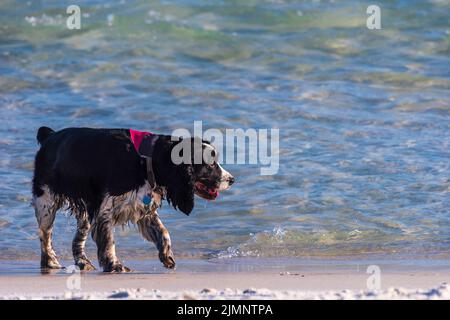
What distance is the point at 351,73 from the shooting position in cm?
1457

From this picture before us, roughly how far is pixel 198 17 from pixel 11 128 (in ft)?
19.8

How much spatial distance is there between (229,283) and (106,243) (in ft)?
3.89

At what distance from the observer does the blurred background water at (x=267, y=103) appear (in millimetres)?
8906

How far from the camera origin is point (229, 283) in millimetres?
6660

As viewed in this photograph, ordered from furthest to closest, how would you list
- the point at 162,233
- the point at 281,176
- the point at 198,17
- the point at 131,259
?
1. the point at 198,17
2. the point at 281,176
3. the point at 131,259
4. the point at 162,233

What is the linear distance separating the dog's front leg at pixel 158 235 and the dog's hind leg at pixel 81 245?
402mm

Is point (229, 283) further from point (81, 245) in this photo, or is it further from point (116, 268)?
point (81, 245)

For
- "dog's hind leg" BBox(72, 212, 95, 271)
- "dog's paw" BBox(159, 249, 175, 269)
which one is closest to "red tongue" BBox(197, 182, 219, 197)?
"dog's paw" BBox(159, 249, 175, 269)

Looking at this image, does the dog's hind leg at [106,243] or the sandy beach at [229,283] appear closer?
the sandy beach at [229,283]

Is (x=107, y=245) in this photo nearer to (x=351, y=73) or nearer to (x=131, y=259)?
(x=131, y=259)

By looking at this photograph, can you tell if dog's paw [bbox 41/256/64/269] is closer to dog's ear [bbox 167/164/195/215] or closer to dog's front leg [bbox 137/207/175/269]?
dog's front leg [bbox 137/207/175/269]

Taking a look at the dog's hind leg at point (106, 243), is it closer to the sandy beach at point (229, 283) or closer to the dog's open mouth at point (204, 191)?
the sandy beach at point (229, 283)

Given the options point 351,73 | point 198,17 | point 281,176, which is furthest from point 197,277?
point 198,17

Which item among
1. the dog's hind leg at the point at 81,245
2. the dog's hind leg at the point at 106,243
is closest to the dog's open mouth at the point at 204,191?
the dog's hind leg at the point at 106,243
